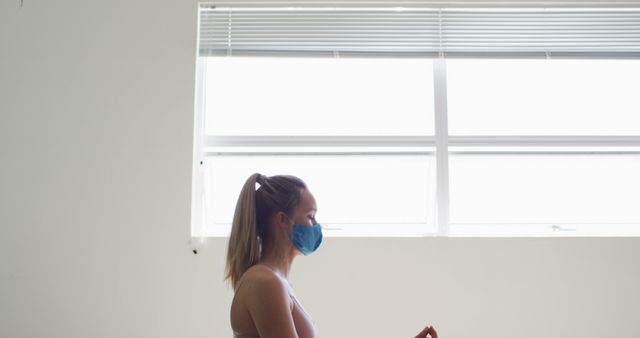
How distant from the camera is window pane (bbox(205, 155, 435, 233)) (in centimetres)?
309

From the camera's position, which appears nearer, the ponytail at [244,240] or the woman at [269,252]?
the woman at [269,252]

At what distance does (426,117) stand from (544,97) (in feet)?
2.27

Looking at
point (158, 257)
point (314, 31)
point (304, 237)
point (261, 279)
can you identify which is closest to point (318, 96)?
point (314, 31)

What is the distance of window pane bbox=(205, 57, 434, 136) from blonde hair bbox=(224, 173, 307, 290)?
5.01ft

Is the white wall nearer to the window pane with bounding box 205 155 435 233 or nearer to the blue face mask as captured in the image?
the window pane with bounding box 205 155 435 233

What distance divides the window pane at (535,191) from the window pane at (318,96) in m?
0.37

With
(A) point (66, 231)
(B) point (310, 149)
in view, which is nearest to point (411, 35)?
(B) point (310, 149)

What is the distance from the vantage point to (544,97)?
3.16 metres

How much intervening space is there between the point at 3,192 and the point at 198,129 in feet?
3.49

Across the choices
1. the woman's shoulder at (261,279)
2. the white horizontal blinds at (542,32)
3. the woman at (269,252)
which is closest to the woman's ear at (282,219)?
the woman at (269,252)

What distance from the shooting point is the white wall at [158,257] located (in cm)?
283

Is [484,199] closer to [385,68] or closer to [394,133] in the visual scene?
[394,133]

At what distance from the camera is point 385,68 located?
3164 mm

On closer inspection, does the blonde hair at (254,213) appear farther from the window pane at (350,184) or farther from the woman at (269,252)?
the window pane at (350,184)
